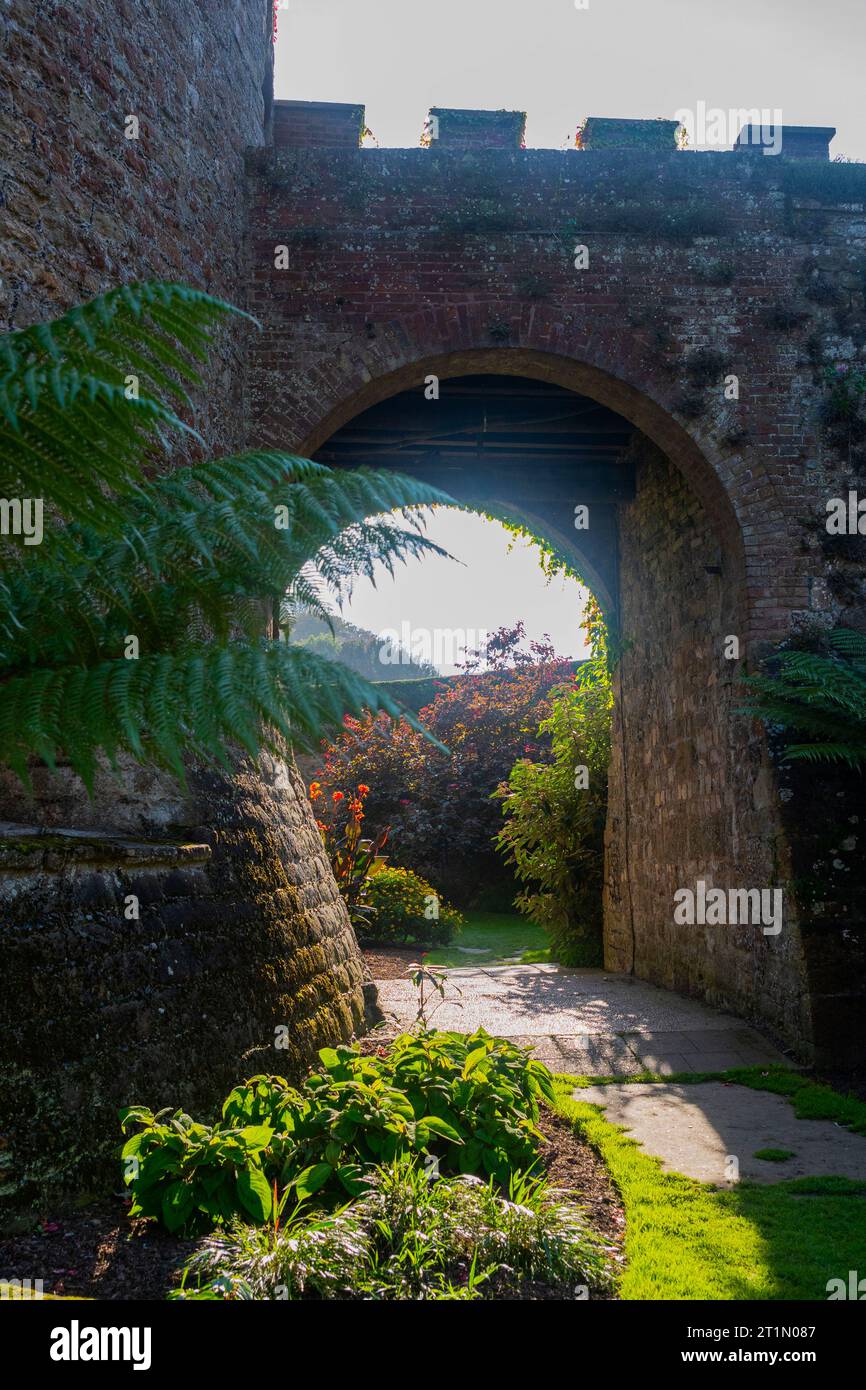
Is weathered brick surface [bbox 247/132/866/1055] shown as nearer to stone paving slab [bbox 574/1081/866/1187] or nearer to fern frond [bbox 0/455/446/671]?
stone paving slab [bbox 574/1081/866/1187]

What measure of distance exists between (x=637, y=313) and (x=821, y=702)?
2939 millimetres

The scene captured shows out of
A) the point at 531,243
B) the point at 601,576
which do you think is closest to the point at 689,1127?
the point at 531,243

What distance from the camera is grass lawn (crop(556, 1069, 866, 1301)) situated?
2.89 m

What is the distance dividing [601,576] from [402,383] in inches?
141

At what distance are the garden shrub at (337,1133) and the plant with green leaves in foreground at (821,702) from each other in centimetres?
248

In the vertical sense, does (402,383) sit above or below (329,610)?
above

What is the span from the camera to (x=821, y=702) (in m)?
5.54

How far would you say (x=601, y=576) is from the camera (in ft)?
32.2

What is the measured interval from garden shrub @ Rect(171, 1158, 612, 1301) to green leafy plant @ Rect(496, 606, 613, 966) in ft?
24.1

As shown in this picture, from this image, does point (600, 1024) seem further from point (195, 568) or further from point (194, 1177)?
point (195, 568)

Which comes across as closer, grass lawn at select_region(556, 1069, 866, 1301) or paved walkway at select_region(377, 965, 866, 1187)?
grass lawn at select_region(556, 1069, 866, 1301)

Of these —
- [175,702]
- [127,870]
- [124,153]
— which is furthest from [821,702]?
[175,702]

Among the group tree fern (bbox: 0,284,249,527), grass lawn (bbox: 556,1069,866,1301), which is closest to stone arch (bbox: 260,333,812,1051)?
grass lawn (bbox: 556,1069,866,1301)

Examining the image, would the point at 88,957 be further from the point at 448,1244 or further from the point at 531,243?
the point at 531,243
